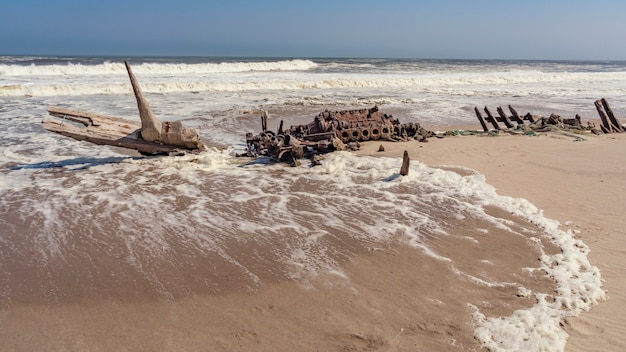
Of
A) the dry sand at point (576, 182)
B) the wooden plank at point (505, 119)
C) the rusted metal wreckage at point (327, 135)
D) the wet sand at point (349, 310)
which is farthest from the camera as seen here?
the wooden plank at point (505, 119)

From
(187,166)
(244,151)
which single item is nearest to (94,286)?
(187,166)

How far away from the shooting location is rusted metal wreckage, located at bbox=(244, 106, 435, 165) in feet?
28.6

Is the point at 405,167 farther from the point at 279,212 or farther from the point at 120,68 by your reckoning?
the point at 120,68

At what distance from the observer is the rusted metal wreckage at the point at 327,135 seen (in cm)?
872

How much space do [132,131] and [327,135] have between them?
3.79 m

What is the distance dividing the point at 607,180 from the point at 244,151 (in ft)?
22.2

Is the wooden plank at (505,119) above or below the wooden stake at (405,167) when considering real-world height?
above

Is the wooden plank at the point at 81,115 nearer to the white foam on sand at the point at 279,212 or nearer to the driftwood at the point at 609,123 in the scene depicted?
the white foam on sand at the point at 279,212

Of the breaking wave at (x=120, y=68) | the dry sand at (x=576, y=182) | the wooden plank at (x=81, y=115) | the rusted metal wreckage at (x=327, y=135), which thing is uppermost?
the breaking wave at (x=120, y=68)

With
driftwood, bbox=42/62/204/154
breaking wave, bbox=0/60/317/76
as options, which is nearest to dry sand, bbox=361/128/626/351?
driftwood, bbox=42/62/204/154

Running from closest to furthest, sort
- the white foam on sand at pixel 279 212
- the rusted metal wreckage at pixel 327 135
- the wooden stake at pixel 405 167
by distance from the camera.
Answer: the white foam on sand at pixel 279 212 → the wooden stake at pixel 405 167 → the rusted metal wreckage at pixel 327 135

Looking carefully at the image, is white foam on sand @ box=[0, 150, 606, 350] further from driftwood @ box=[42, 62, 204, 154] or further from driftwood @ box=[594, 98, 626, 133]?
driftwood @ box=[594, 98, 626, 133]

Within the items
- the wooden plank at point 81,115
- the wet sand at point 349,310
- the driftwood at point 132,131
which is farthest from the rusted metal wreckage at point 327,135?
the wet sand at point 349,310

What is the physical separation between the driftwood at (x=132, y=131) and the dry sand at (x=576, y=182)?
3.92 m
